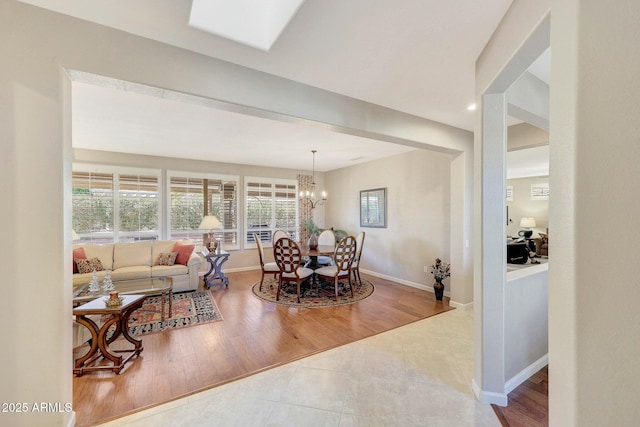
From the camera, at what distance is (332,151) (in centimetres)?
517

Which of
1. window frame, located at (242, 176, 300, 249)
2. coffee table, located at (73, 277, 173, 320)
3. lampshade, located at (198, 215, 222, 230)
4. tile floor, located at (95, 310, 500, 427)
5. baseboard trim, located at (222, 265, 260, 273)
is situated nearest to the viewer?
tile floor, located at (95, 310, 500, 427)

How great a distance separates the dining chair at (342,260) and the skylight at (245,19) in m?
3.07

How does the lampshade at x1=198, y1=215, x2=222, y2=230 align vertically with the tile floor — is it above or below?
above

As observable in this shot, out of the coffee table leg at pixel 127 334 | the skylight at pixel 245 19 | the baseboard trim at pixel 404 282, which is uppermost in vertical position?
the skylight at pixel 245 19

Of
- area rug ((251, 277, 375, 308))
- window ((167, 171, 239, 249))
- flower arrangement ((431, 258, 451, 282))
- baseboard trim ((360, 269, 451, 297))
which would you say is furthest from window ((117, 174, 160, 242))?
flower arrangement ((431, 258, 451, 282))

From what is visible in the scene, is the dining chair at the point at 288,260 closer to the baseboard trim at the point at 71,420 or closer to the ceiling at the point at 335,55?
the ceiling at the point at 335,55

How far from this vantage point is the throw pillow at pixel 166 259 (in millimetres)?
4754

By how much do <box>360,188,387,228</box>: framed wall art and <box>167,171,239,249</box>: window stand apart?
3.19 metres

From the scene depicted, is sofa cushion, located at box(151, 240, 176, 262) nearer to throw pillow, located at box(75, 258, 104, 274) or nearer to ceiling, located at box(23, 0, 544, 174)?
throw pillow, located at box(75, 258, 104, 274)

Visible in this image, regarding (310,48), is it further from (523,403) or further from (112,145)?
(112,145)

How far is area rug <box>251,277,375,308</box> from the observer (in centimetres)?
412

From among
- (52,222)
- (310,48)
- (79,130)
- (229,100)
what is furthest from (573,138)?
(79,130)

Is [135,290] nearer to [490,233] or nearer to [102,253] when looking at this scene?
[102,253]

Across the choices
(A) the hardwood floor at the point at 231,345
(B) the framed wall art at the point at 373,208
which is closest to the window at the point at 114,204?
(A) the hardwood floor at the point at 231,345
